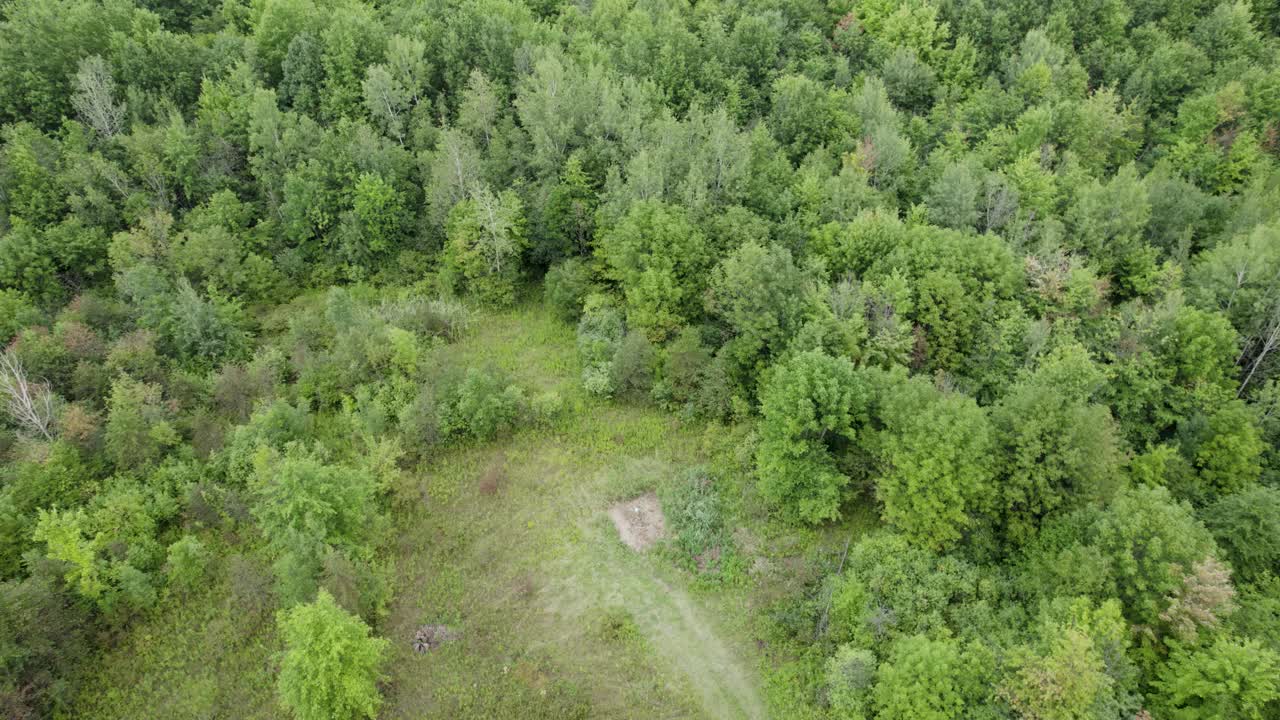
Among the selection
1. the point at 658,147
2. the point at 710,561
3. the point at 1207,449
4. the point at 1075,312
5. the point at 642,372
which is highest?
the point at 658,147

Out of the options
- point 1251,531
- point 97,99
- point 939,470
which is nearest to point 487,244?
point 97,99

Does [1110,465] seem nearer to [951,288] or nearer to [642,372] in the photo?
[951,288]

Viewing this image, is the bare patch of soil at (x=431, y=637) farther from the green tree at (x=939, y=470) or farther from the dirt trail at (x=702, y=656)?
the green tree at (x=939, y=470)

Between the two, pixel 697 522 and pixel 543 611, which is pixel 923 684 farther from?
pixel 543 611

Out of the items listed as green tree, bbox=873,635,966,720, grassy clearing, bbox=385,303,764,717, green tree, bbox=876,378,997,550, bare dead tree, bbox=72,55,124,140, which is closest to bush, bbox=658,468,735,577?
grassy clearing, bbox=385,303,764,717

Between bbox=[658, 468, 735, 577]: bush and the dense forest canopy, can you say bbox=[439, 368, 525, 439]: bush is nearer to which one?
the dense forest canopy

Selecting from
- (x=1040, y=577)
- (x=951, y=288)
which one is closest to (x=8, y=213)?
(x=951, y=288)
